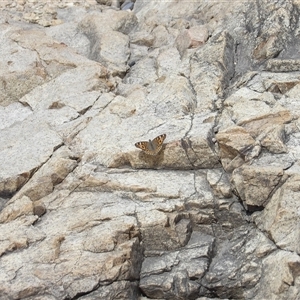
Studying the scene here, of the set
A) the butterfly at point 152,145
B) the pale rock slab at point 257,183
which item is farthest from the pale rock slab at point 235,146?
the butterfly at point 152,145

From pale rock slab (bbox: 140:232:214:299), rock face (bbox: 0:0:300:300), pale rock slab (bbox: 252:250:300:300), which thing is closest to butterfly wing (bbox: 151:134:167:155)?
rock face (bbox: 0:0:300:300)

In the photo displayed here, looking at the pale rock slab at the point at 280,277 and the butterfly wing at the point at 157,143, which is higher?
the butterfly wing at the point at 157,143

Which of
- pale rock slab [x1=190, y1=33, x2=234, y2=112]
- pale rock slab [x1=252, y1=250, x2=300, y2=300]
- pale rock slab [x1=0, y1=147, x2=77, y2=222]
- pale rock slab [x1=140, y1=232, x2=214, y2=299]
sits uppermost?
pale rock slab [x1=190, y1=33, x2=234, y2=112]

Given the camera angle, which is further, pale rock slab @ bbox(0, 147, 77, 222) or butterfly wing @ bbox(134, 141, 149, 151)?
butterfly wing @ bbox(134, 141, 149, 151)

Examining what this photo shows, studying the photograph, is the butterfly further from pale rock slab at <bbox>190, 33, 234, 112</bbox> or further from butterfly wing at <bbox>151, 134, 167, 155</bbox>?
pale rock slab at <bbox>190, 33, 234, 112</bbox>

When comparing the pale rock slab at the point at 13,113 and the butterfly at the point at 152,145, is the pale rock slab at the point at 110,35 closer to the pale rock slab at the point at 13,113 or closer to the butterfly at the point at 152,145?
the pale rock slab at the point at 13,113

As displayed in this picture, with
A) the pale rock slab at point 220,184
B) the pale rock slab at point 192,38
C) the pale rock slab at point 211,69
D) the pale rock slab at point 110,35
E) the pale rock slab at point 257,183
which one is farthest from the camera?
the pale rock slab at point 110,35

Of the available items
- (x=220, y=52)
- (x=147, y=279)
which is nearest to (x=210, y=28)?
(x=220, y=52)

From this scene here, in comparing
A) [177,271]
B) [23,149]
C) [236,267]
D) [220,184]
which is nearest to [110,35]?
[23,149]
